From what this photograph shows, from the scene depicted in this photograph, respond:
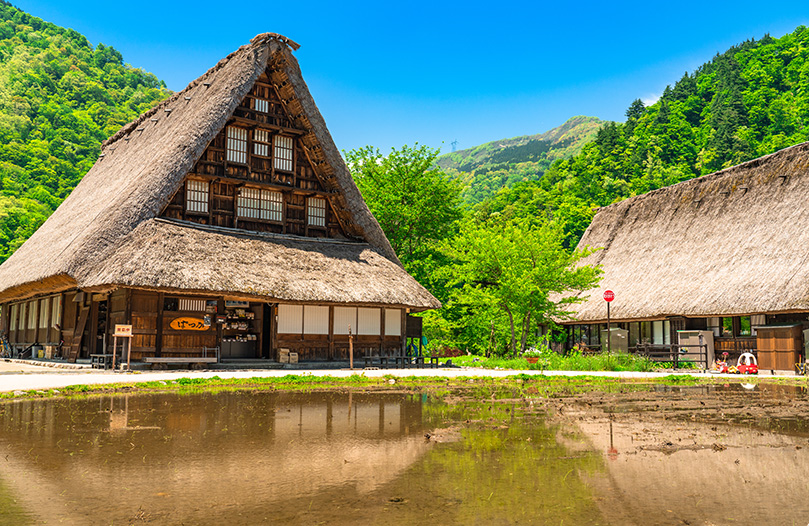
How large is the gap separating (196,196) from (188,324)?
18.6ft

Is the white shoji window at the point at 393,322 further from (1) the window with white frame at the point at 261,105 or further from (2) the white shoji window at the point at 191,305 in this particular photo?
(1) the window with white frame at the point at 261,105

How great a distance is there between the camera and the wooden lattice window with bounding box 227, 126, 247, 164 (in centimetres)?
2723

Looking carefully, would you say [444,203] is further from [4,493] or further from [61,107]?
[61,107]

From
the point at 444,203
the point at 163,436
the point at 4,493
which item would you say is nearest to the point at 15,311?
the point at 444,203

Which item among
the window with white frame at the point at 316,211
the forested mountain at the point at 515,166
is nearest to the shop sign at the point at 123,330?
the window with white frame at the point at 316,211

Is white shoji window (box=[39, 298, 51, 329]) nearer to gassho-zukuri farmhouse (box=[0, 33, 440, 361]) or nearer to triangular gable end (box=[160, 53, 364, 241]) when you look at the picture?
gassho-zukuri farmhouse (box=[0, 33, 440, 361])

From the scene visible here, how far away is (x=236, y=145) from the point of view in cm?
2739

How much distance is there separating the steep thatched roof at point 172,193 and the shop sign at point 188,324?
84.7 inches

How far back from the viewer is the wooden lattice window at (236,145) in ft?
89.4

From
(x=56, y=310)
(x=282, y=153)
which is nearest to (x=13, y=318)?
(x=56, y=310)

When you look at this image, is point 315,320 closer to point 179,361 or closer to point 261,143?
point 179,361

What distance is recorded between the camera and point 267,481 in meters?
5.92

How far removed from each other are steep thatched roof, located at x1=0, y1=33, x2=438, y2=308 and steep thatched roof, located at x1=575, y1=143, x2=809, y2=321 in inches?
442

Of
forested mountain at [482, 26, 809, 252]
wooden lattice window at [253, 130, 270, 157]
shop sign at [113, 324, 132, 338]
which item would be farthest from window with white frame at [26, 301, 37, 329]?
forested mountain at [482, 26, 809, 252]
